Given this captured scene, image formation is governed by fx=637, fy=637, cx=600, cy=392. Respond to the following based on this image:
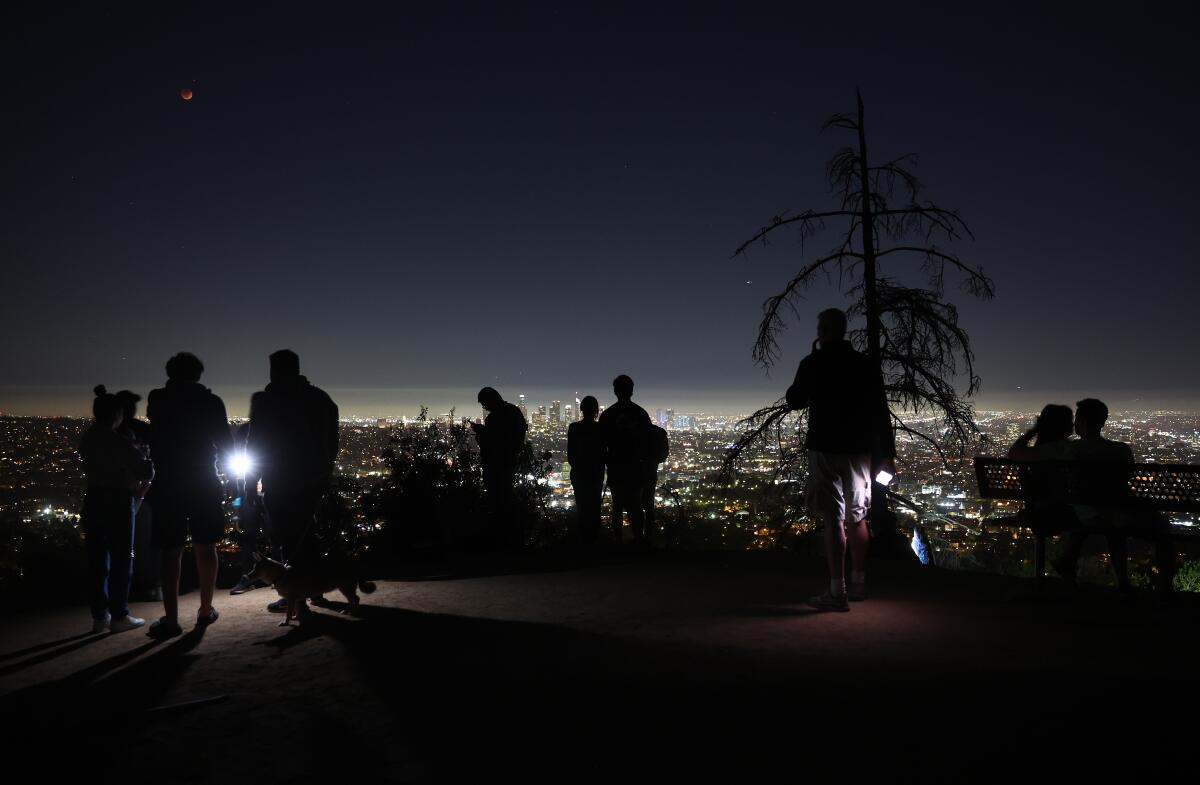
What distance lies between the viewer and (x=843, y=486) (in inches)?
183

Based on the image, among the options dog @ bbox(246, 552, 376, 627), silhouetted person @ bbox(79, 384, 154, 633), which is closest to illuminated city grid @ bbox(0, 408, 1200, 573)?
silhouetted person @ bbox(79, 384, 154, 633)

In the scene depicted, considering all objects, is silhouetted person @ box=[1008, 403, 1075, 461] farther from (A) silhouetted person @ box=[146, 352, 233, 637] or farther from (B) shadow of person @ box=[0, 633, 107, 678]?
(B) shadow of person @ box=[0, 633, 107, 678]

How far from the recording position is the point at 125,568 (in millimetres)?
4609

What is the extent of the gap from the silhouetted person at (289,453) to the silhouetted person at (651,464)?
3.75 meters

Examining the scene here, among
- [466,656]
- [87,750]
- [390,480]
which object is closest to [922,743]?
[466,656]

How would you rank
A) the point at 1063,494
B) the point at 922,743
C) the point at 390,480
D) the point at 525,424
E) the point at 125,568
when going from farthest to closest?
1. the point at 390,480
2. the point at 525,424
3. the point at 1063,494
4. the point at 125,568
5. the point at 922,743

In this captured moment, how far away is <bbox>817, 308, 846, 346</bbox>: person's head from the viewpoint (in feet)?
16.1

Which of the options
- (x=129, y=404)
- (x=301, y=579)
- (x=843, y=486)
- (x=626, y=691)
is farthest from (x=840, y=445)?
(x=129, y=404)

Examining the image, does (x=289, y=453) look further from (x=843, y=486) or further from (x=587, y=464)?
(x=843, y=486)

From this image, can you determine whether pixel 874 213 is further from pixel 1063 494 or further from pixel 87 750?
pixel 87 750

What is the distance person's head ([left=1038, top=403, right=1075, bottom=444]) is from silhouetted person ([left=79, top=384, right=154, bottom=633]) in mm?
7394

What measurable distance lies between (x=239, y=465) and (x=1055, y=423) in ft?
23.6

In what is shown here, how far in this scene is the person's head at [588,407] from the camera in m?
7.92

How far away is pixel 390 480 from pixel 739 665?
23.7 ft
